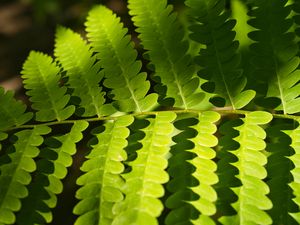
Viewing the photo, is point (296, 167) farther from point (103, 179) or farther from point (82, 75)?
point (82, 75)

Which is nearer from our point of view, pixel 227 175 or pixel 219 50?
pixel 227 175

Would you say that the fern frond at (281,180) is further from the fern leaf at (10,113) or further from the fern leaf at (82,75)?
the fern leaf at (10,113)

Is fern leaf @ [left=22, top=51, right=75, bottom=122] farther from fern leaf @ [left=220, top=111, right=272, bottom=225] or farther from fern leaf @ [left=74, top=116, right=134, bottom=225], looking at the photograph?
fern leaf @ [left=220, top=111, right=272, bottom=225]

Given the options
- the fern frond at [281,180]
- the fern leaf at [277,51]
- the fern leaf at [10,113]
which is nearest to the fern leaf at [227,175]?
the fern frond at [281,180]

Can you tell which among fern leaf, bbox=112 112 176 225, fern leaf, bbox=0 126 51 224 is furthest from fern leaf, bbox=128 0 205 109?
fern leaf, bbox=0 126 51 224

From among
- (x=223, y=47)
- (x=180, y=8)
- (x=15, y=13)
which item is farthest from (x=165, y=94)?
(x=15, y=13)

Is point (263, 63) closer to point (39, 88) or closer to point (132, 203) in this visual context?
point (132, 203)

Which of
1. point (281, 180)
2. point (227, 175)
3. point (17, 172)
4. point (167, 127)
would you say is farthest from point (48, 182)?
point (281, 180)
